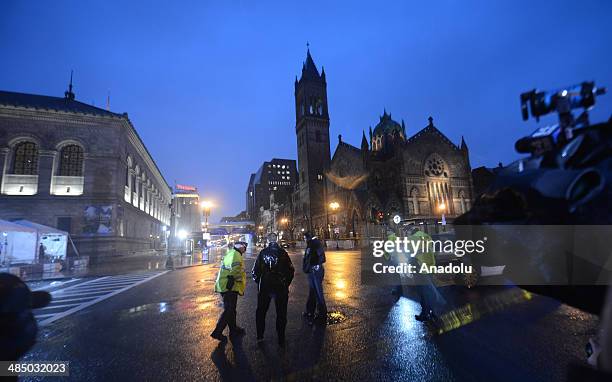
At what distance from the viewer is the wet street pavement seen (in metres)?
4.01

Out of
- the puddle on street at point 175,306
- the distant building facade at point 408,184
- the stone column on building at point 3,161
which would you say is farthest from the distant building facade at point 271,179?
the puddle on street at point 175,306

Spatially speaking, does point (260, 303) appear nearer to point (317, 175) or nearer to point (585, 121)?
point (585, 121)

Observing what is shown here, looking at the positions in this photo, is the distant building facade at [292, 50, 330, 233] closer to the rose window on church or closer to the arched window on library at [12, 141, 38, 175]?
the rose window on church

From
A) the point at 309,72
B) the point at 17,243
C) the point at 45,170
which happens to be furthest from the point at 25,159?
the point at 309,72

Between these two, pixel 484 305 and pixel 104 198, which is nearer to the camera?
pixel 484 305

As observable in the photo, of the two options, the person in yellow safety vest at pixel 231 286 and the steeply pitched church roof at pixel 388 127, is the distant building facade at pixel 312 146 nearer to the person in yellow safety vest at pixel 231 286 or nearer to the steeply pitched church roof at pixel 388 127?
the steeply pitched church roof at pixel 388 127

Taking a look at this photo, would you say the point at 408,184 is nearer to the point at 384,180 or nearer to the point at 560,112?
the point at 384,180

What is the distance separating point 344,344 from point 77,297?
34.3 feet

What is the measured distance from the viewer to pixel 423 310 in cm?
630

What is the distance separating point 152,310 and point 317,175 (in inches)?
2012

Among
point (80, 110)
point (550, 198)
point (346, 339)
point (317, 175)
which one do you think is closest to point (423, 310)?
point (346, 339)

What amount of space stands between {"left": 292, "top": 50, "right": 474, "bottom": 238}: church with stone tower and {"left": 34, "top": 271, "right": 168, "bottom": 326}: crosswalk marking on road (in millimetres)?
29583

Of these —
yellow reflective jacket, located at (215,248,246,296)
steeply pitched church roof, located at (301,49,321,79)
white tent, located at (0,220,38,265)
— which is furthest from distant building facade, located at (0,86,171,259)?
steeply pitched church roof, located at (301,49,321,79)

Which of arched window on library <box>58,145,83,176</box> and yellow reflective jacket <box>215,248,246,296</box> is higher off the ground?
arched window on library <box>58,145,83,176</box>
